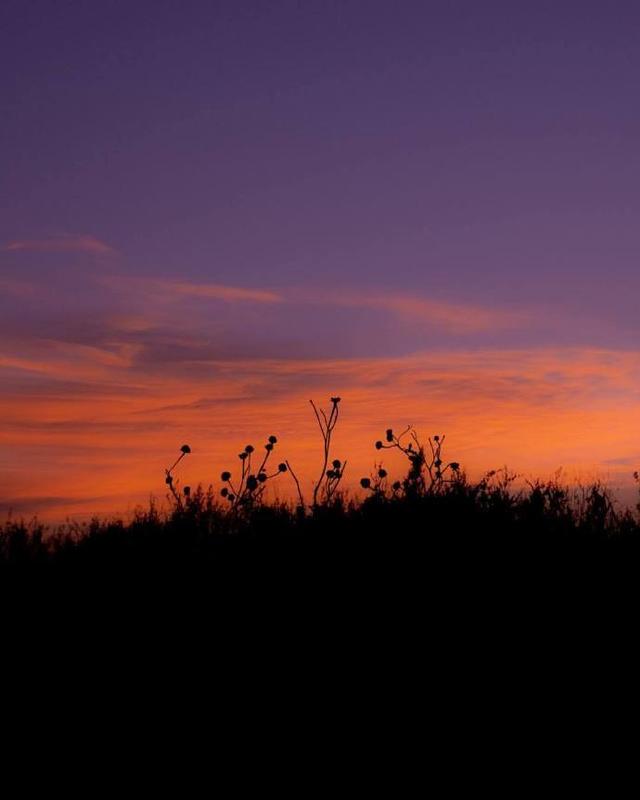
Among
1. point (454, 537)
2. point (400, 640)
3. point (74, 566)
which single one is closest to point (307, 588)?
point (400, 640)

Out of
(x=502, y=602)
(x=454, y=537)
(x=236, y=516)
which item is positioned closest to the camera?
(x=502, y=602)

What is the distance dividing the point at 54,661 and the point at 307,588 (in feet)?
6.96

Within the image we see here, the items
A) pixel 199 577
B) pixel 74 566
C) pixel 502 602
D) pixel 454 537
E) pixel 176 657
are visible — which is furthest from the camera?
pixel 74 566

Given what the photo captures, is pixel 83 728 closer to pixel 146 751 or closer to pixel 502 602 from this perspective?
pixel 146 751

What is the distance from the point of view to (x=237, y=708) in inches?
232

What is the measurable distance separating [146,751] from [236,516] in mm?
5658

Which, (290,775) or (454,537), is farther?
(454,537)

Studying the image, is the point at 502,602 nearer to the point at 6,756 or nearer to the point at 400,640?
the point at 400,640

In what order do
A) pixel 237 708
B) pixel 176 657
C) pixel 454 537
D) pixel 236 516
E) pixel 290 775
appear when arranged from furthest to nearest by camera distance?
pixel 236 516 < pixel 454 537 < pixel 176 657 < pixel 237 708 < pixel 290 775

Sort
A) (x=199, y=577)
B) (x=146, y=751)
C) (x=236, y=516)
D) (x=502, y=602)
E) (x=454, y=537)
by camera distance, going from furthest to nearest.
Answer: (x=236, y=516) < (x=454, y=537) < (x=199, y=577) < (x=502, y=602) < (x=146, y=751)

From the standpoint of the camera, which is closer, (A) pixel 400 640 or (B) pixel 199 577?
(A) pixel 400 640

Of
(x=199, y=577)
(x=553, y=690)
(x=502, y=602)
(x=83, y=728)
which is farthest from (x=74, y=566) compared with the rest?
(x=553, y=690)

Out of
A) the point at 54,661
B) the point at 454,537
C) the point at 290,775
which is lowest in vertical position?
the point at 290,775

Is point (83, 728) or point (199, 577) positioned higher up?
point (199, 577)
